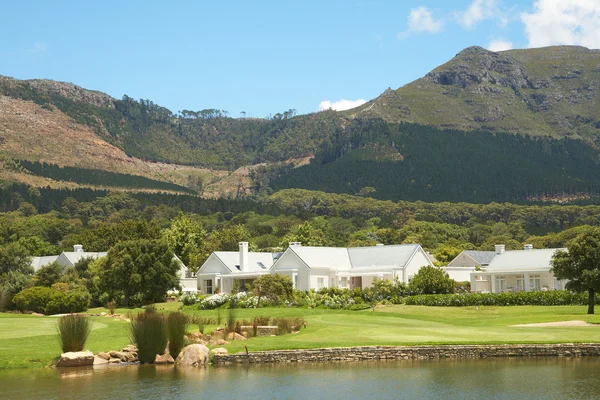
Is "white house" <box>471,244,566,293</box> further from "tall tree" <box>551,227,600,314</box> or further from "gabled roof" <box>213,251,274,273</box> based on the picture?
"gabled roof" <box>213,251,274,273</box>

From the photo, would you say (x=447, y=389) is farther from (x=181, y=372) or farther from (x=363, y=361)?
(x=181, y=372)

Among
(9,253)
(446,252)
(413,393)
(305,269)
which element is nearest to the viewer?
(413,393)

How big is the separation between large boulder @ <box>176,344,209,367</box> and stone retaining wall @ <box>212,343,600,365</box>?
479 millimetres

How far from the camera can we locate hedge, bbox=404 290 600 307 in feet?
167

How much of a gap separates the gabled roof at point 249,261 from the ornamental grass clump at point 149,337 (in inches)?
1435

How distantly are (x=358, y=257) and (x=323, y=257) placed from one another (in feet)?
12.5

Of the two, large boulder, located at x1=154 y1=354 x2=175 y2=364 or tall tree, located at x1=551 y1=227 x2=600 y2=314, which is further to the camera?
tall tree, located at x1=551 y1=227 x2=600 y2=314

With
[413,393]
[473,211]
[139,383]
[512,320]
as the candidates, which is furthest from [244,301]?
[473,211]

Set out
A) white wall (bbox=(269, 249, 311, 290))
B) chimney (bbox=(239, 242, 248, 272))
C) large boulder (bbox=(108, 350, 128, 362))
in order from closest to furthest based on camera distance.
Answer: large boulder (bbox=(108, 350, 128, 362)) → white wall (bbox=(269, 249, 311, 290)) → chimney (bbox=(239, 242, 248, 272))

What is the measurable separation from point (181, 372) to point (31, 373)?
5.52m

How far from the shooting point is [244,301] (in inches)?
2112

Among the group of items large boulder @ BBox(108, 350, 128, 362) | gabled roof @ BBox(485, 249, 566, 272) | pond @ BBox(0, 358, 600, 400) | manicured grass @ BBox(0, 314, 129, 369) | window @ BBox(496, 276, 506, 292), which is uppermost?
gabled roof @ BBox(485, 249, 566, 272)

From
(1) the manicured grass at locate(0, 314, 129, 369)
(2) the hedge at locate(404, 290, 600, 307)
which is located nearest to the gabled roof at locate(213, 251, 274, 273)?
(2) the hedge at locate(404, 290, 600, 307)

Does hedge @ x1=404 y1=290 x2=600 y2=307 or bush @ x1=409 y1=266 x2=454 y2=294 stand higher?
bush @ x1=409 y1=266 x2=454 y2=294
